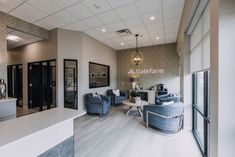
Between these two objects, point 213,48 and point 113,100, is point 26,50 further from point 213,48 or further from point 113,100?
point 213,48

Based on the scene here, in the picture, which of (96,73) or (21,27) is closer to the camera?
(21,27)

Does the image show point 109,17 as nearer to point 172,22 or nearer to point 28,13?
point 172,22

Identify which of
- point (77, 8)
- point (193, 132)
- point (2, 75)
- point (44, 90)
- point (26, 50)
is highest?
point (77, 8)

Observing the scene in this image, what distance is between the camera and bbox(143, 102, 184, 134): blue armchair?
11.3 ft

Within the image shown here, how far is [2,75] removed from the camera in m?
3.75

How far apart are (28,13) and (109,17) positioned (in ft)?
7.81

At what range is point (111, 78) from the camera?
806cm

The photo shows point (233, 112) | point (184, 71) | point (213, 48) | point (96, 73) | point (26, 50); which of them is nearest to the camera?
point (233, 112)

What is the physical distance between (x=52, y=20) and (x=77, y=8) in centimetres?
129

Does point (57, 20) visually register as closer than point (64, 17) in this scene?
No

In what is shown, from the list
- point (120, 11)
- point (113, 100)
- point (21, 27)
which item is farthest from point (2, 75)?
point (113, 100)

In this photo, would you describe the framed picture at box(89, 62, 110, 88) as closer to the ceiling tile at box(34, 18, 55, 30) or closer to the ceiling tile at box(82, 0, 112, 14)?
the ceiling tile at box(34, 18, 55, 30)

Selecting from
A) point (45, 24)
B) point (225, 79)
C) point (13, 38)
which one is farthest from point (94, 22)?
point (225, 79)

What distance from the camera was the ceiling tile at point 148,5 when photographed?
11.1ft
